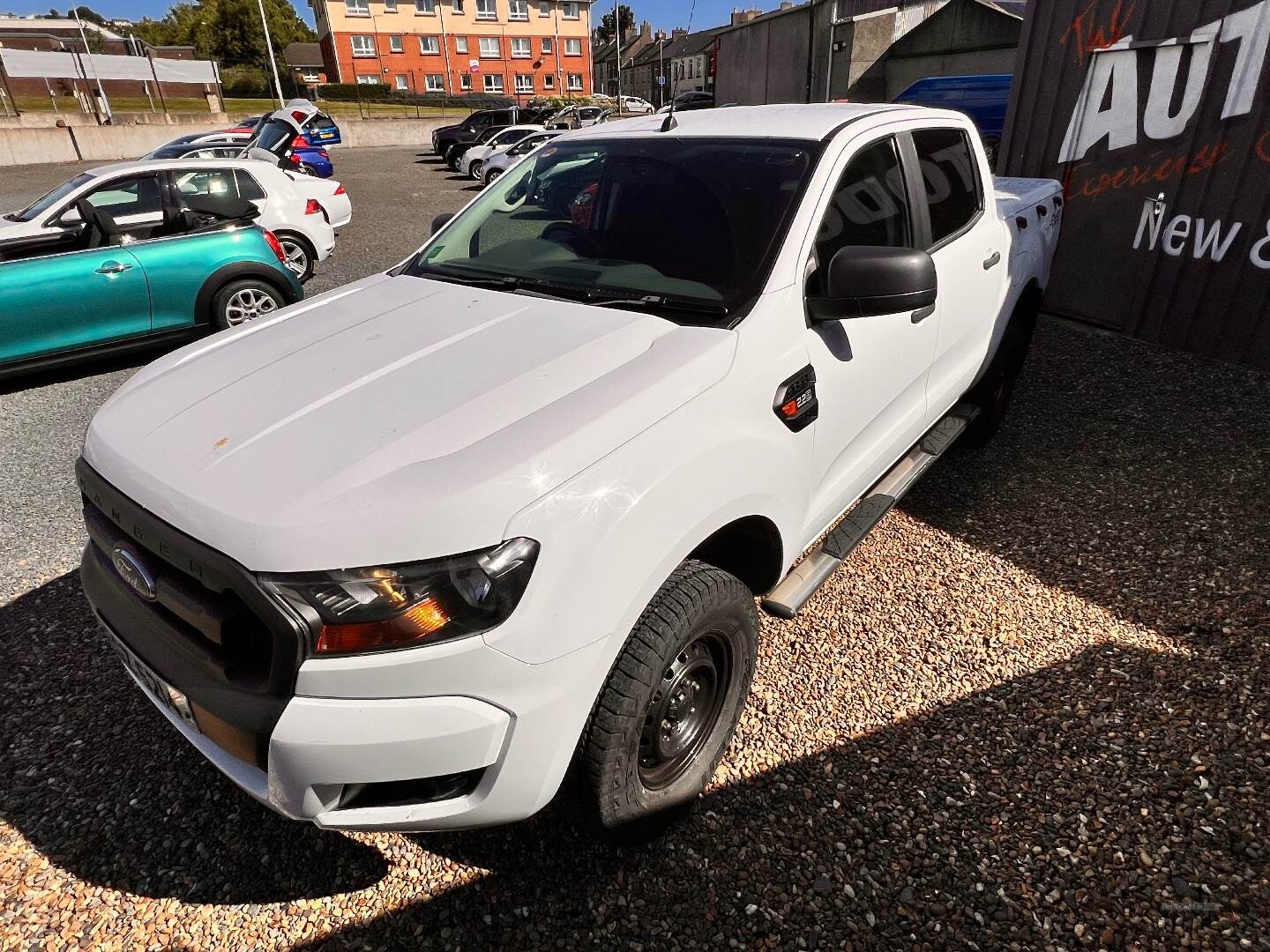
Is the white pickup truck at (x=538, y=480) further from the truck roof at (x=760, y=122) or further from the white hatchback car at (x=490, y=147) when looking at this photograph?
the white hatchback car at (x=490, y=147)

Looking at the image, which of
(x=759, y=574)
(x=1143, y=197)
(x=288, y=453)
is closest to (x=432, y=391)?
(x=288, y=453)

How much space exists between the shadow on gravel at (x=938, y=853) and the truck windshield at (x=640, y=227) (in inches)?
60.0

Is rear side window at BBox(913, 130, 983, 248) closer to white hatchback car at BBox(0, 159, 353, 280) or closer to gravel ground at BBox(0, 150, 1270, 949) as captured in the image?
gravel ground at BBox(0, 150, 1270, 949)

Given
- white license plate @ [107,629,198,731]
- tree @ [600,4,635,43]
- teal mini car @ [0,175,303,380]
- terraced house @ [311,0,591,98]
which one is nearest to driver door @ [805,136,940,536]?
white license plate @ [107,629,198,731]

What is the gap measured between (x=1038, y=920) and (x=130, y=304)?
669 centimetres

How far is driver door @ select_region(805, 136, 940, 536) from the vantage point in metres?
2.33

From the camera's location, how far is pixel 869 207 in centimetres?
268

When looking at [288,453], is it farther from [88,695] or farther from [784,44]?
[784,44]

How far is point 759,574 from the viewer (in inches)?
92.0

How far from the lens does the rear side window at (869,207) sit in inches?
96.7

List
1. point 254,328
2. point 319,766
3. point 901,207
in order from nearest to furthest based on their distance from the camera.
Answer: point 319,766 → point 254,328 → point 901,207

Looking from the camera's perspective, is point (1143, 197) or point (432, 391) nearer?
point (432, 391)

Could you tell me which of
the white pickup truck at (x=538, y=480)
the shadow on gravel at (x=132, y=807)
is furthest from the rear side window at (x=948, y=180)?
the shadow on gravel at (x=132, y=807)

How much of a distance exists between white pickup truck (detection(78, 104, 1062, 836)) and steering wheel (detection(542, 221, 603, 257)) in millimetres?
11
